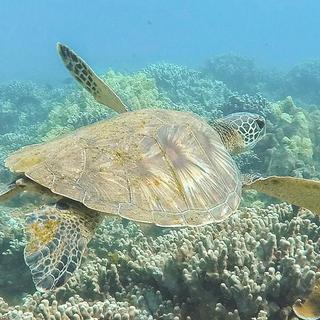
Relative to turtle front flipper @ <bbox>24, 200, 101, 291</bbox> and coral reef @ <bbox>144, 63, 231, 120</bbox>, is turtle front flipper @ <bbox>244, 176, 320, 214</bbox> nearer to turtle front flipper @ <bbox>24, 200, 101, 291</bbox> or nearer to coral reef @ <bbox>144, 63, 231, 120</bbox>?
→ turtle front flipper @ <bbox>24, 200, 101, 291</bbox>

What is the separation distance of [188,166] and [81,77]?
219 centimetres

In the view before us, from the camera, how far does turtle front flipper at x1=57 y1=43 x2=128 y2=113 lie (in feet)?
14.1

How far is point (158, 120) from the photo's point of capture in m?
2.94

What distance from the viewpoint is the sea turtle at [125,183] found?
2.25m

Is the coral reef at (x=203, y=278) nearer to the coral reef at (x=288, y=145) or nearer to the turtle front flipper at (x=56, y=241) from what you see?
the turtle front flipper at (x=56, y=241)

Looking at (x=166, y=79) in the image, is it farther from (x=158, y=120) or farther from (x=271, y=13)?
(x=271, y=13)

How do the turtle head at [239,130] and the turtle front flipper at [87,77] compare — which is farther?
the turtle front flipper at [87,77]

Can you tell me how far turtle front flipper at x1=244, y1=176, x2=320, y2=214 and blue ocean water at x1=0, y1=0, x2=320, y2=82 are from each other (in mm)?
58873

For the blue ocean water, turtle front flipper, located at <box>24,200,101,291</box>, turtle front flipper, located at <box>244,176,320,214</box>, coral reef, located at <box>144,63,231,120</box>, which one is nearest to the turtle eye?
turtle front flipper, located at <box>24,200,101,291</box>

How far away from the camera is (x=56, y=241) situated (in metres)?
2.21

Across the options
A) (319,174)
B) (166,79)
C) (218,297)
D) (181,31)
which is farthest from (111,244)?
(181,31)

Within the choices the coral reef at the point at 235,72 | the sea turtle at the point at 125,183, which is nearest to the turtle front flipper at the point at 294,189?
the sea turtle at the point at 125,183

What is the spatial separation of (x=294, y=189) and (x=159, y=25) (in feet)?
377

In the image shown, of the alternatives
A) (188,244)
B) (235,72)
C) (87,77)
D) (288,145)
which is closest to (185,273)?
(188,244)
